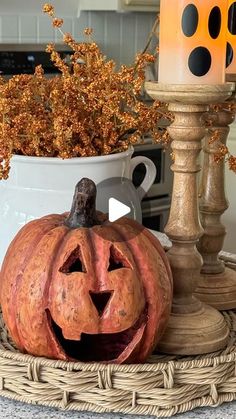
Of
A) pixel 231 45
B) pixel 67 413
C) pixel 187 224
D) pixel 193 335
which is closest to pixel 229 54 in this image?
pixel 231 45

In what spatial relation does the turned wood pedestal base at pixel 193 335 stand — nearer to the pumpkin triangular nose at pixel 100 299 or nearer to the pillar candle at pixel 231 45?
the pumpkin triangular nose at pixel 100 299

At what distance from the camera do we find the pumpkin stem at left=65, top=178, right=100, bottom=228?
76 cm

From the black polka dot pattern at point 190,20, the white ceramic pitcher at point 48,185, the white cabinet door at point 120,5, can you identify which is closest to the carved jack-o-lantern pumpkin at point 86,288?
the white ceramic pitcher at point 48,185

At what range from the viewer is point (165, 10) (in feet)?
2.63

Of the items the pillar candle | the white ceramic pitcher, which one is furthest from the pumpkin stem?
the pillar candle

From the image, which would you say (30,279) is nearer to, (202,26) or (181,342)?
(181,342)

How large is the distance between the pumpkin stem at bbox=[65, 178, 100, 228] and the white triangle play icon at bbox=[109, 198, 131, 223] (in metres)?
0.02

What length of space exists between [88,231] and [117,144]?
0.21 meters

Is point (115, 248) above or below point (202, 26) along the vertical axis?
below

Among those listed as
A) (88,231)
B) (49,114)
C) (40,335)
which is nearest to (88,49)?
(49,114)

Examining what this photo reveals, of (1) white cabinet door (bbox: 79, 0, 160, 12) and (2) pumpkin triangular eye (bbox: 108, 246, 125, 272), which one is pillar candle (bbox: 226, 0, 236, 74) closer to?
(2) pumpkin triangular eye (bbox: 108, 246, 125, 272)

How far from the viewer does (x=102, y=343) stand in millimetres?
781

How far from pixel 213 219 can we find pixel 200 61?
288 mm

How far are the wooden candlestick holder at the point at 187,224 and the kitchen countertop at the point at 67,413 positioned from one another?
0.26 feet
